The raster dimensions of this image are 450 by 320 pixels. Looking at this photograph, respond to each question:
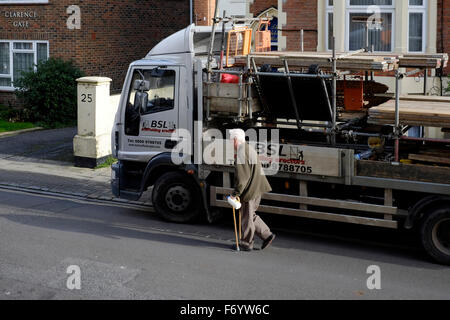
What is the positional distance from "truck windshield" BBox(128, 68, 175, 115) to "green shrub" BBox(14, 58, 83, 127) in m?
10.2

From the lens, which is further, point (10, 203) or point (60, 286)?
point (10, 203)

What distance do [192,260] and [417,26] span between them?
8869 millimetres

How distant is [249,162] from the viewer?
9.45 meters

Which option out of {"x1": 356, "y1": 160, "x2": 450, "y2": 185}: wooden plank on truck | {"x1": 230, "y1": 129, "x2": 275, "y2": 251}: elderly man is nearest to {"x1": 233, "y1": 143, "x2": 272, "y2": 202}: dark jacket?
{"x1": 230, "y1": 129, "x2": 275, "y2": 251}: elderly man

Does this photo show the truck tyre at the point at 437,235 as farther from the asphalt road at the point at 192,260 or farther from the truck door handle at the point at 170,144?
the truck door handle at the point at 170,144

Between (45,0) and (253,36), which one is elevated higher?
(45,0)

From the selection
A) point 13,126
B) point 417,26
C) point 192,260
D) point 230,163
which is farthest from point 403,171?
point 13,126

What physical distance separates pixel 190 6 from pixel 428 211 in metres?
16.4

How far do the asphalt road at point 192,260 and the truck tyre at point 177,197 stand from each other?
7.4 inches

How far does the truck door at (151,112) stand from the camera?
10859 mm

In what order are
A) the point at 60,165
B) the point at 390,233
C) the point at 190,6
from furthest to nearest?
the point at 190,6
the point at 60,165
the point at 390,233

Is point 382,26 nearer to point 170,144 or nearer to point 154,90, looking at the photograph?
point 154,90

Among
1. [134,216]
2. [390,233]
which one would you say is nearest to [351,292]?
[390,233]

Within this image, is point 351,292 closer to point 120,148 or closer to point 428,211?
point 428,211
